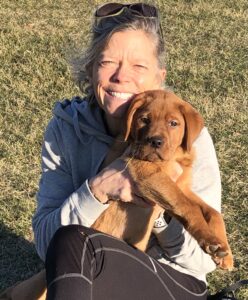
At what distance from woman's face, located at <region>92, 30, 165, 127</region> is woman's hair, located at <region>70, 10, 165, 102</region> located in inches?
1.4

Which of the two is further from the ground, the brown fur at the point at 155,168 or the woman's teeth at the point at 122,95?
the woman's teeth at the point at 122,95

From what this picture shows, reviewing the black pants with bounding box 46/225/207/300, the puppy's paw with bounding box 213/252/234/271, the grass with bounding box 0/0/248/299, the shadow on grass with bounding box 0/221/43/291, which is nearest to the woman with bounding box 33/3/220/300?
the black pants with bounding box 46/225/207/300

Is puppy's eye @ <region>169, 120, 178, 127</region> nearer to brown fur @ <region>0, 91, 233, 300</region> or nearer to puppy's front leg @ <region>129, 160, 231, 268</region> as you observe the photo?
brown fur @ <region>0, 91, 233, 300</region>

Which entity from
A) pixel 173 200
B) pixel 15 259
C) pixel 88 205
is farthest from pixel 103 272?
pixel 15 259

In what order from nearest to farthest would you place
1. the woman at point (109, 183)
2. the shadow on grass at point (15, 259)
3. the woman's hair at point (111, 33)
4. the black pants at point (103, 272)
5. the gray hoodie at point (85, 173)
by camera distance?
the black pants at point (103, 272)
the woman at point (109, 183)
the gray hoodie at point (85, 173)
the woman's hair at point (111, 33)
the shadow on grass at point (15, 259)

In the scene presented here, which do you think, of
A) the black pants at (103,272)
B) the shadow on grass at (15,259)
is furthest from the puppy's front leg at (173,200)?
the shadow on grass at (15,259)

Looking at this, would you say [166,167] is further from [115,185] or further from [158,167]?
[115,185]

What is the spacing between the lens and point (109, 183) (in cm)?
242

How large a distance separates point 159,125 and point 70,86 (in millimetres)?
3567

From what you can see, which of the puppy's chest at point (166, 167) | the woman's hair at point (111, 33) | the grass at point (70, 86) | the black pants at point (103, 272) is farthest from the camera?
the grass at point (70, 86)

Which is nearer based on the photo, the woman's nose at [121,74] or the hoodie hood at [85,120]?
the woman's nose at [121,74]

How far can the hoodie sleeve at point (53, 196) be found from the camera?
2471 mm

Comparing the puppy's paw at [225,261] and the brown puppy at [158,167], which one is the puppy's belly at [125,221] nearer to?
the brown puppy at [158,167]

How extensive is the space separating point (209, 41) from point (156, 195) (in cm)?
576
